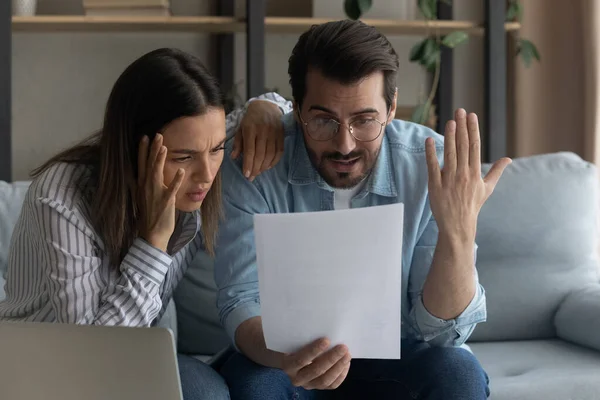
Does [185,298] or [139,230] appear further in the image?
[185,298]

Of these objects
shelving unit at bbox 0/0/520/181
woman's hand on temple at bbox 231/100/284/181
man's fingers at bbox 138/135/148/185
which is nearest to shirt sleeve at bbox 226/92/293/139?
woman's hand on temple at bbox 231/100/284/181

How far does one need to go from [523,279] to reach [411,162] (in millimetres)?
597

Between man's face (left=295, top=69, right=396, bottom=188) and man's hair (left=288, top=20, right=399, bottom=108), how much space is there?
0.6 inches

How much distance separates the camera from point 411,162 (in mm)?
1637

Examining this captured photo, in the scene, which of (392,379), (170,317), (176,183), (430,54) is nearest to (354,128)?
(176,183)

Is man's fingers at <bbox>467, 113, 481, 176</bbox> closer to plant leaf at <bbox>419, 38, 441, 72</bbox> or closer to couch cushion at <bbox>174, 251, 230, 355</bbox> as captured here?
couch cushion at <bbox>174, 251, 230, 355</bbox>

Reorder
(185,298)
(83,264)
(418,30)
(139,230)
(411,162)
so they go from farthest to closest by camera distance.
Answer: (418,30) → (185,298) → (411,162) → (139,230) → (83,264)

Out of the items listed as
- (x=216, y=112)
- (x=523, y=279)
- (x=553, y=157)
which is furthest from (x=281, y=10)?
(x=216, y=112)

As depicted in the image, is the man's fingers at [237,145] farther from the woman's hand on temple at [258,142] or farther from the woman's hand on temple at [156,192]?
the woman's hand on temple at [156,192]

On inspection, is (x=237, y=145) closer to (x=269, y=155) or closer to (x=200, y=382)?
(x=269, y=155)

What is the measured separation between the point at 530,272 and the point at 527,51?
1060mm

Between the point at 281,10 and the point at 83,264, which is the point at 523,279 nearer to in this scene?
the point at 83,264

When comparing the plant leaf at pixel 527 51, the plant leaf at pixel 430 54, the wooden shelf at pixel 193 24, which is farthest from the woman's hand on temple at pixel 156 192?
the plant leaf at pixel 527 51

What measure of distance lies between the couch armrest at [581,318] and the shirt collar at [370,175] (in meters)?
0.65
